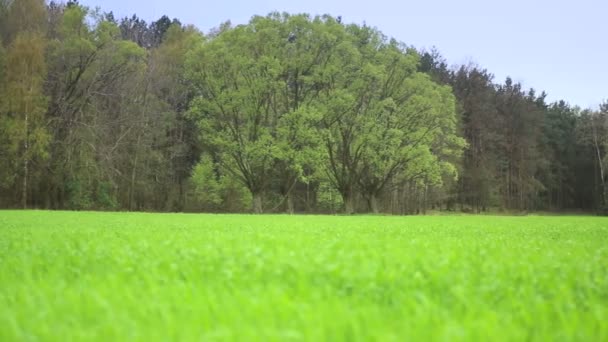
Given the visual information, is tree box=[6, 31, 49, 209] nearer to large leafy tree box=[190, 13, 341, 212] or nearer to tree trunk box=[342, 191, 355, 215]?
large leafy tree box=[190, 13, 341, 212]

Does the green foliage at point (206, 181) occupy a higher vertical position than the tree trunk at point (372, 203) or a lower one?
higher

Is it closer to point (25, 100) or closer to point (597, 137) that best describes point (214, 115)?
point (25, 100)

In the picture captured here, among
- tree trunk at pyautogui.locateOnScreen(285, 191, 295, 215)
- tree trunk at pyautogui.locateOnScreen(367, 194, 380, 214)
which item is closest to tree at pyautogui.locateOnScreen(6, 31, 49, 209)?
tree trunk at pyautogui.locateOnScreen(285, 191, 295, 215)

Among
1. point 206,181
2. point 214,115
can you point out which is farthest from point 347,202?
point 214,115

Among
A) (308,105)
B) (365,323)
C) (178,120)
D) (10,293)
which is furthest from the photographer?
(178,120)

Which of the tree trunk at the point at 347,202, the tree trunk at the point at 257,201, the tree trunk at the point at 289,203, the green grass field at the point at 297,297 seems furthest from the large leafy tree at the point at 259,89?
the green grass field at the point at 297,297

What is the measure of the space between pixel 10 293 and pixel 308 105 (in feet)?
139

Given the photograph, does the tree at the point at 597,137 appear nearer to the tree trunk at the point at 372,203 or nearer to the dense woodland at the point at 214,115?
the dense woodland at the point at 214,115

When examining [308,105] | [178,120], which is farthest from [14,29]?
[308,105]

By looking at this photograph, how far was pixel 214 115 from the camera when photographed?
46.5 meters

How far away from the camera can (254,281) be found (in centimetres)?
465

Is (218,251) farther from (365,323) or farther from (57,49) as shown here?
(57,49)

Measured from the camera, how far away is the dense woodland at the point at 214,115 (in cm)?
4141

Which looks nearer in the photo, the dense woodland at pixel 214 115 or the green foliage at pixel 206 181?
the dense woodland at pixel 214 115
